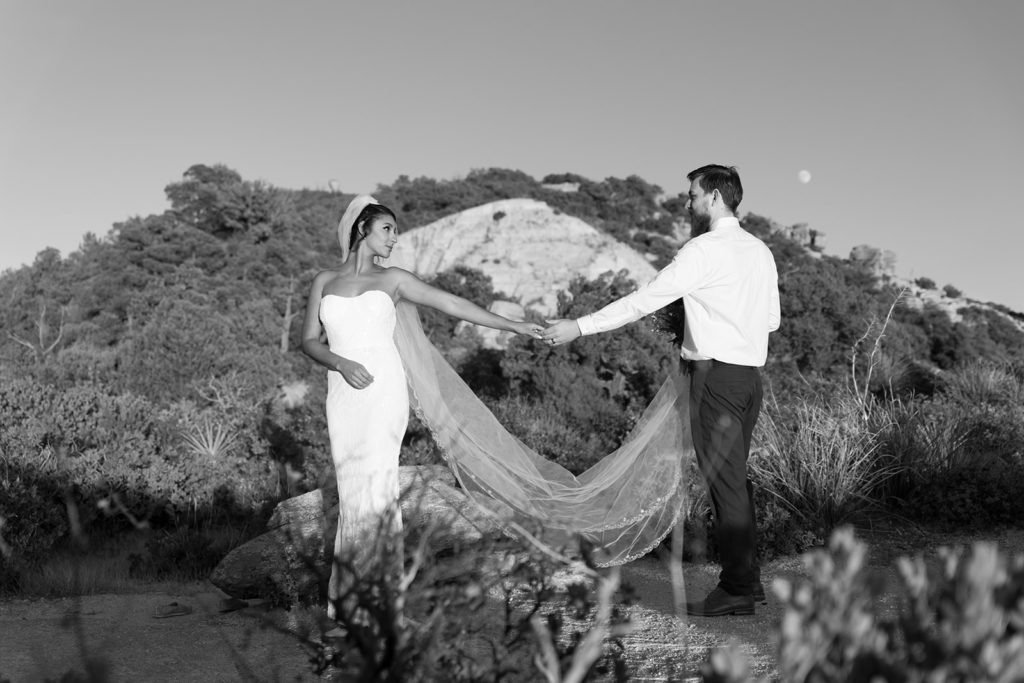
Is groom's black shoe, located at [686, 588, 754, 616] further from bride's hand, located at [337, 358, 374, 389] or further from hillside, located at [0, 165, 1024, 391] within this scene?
hillside, located at [0, 165, 1024, 391]

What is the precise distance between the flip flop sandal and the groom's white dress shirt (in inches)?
140

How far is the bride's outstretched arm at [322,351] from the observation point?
15.4 feet

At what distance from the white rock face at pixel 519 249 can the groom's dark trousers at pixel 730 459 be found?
2074 cm

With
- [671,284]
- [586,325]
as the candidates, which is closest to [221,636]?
[586,325]

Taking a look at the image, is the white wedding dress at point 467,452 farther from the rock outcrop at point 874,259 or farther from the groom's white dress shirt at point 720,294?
the rock outcrop at point 874,259

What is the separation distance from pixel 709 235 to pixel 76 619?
4.91 m

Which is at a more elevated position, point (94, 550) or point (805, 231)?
point (805, 231)

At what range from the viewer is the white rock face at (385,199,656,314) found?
2770 cm

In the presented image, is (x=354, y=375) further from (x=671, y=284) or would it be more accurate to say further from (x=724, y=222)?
(x=724, y=222)

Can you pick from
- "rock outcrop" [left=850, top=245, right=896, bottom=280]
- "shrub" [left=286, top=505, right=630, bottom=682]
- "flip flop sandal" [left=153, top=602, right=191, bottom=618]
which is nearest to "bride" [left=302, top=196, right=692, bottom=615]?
"flip flop sandal" [left=153, top=602, right=191, bottom=618]

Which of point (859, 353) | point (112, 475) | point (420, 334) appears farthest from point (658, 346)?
point (420, 334)

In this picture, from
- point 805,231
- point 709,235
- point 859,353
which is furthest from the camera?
point 805,231

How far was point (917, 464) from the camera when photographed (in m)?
7.76

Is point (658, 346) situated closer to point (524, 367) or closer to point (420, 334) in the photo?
point (524, 367)
